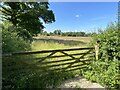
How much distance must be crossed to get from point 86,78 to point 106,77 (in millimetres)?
1006

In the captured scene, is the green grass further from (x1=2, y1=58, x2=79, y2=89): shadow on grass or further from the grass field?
the grass field

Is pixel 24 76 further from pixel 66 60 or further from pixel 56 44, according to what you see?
pixel 56 44

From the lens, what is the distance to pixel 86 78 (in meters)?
7.36

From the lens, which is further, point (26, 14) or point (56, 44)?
point (26, 14)

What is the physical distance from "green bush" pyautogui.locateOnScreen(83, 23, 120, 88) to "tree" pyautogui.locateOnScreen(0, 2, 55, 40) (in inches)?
596

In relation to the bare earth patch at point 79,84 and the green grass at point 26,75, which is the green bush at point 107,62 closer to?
the bare earth patch at point 79,84

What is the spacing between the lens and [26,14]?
22.2m

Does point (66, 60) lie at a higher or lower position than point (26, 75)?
higher

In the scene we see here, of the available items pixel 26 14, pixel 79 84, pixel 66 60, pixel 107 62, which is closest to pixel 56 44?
pixel 26 14

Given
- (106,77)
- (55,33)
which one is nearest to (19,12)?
(106,77)

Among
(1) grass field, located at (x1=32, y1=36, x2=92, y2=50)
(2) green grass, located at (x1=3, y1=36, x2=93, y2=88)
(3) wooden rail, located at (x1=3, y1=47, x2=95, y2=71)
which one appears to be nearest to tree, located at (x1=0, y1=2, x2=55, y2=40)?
(1) grass field, located at (x1=32, y1=36, x2=92, y2=50)

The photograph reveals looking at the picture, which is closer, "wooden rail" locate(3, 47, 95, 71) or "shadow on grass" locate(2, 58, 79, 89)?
"shadow on grass" locate(2, 58, 79, 89)

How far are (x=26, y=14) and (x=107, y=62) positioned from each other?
54.4ft

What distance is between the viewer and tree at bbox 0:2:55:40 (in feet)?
72.5
